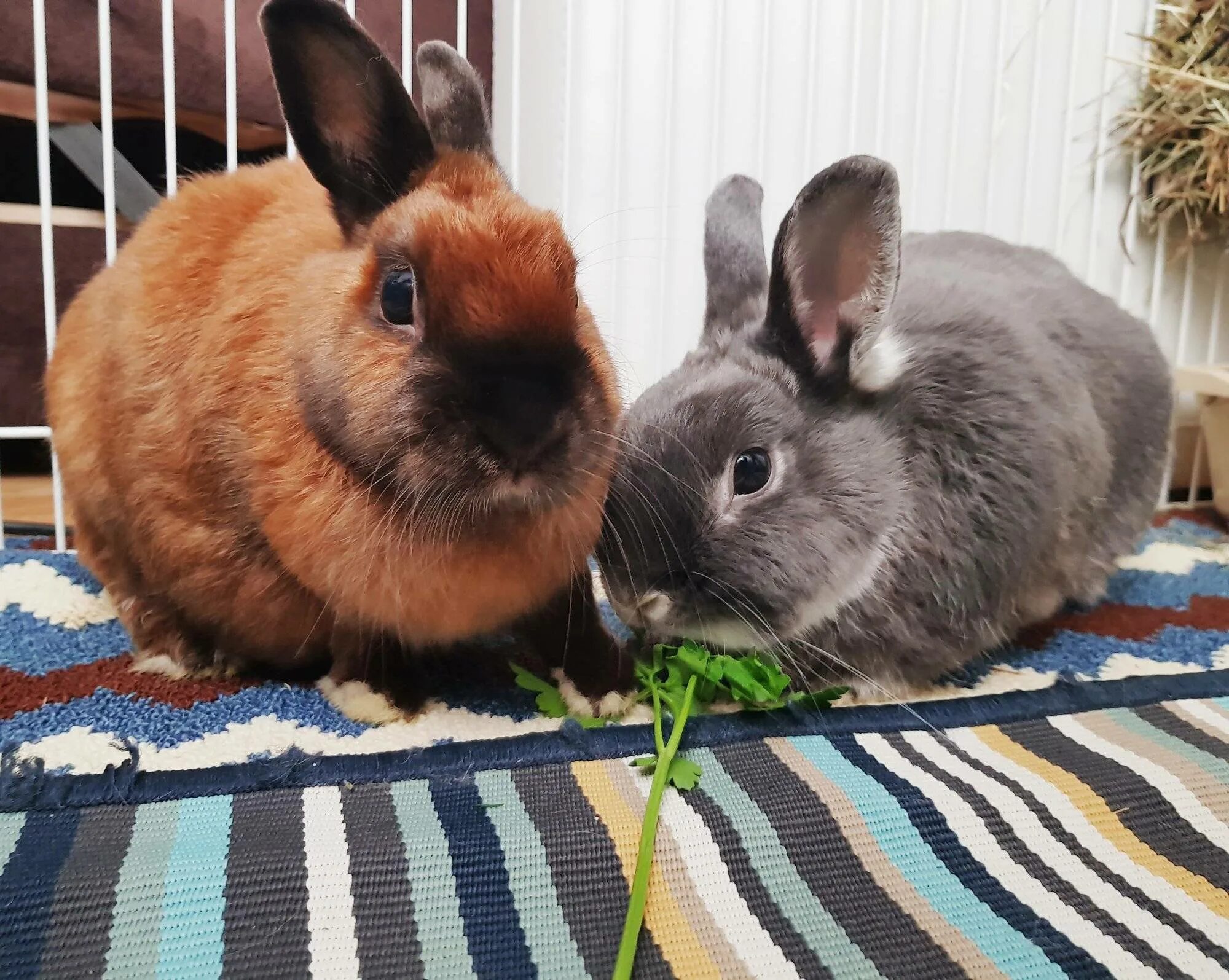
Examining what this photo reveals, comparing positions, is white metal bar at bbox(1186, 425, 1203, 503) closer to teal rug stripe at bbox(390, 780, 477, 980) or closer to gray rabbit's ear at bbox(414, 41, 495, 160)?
gray rabbit's ear at bbox(414, 41, 495, 160)

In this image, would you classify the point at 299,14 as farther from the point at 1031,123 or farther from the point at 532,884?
the point at 1031,123

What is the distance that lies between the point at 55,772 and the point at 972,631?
3.49ft

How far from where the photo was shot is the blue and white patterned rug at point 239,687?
3.22 feet

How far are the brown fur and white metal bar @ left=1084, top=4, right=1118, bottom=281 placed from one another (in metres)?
1.52

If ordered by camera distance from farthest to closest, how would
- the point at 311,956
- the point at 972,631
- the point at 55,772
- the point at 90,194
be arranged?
the point at 90,194 < the point at 972,631 < the point at 55,772 < the point at 311,956

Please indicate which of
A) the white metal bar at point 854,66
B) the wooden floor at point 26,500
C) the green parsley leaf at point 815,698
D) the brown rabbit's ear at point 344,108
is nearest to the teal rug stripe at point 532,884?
the green parsley leaf at point 815,698

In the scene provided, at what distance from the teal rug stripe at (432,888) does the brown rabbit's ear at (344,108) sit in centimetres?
60

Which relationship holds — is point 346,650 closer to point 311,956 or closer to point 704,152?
point 311,956

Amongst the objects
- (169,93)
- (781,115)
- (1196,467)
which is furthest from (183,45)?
(1196,467)

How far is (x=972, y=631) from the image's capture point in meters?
1.18

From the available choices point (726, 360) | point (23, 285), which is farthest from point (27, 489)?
point (726, 360)

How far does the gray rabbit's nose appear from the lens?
106 cm

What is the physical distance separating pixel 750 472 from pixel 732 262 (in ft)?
1.36

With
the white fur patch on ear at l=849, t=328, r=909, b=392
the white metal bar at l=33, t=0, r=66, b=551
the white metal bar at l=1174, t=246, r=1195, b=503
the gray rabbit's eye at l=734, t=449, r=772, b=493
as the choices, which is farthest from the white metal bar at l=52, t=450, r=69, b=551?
the white metal bar at l=1174, t=246, r=1195, b=503
